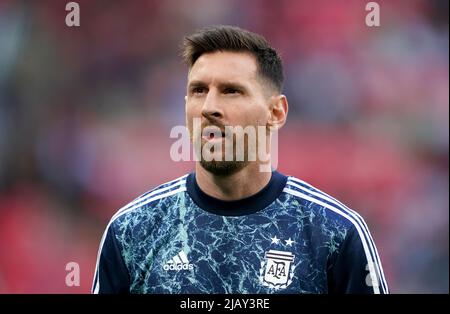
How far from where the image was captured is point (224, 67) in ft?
11.8

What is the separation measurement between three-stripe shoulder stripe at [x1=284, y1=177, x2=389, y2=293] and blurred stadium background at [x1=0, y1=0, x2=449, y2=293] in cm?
378

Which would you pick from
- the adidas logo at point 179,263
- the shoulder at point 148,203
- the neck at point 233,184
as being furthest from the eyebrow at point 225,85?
the adidas logo at point 179,263

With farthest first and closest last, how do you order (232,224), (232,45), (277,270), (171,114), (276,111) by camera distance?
(171,114)
(276,111)
(232,45)
(232,224)
(277,270)

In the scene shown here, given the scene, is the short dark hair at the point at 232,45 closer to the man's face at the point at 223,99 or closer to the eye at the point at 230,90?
the man's face at the point at 223,99

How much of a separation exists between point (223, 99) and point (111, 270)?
1.04 metres

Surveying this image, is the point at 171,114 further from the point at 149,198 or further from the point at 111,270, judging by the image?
the point at 111,270

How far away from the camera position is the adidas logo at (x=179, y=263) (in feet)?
11.2

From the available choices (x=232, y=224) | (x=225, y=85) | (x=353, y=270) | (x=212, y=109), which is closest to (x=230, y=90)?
(x=225, y=85)

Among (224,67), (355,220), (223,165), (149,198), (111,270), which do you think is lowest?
(111,270)

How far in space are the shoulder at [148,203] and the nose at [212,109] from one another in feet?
1.54

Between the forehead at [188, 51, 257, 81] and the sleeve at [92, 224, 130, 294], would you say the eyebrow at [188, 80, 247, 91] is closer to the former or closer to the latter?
the forehead at [188, 51, 257, 81]

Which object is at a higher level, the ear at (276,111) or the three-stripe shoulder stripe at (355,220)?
the ear at (276,111)

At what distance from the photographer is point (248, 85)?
3.60 metres
